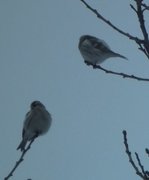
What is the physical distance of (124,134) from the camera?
16.2ft

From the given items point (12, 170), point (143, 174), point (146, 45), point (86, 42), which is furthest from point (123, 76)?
point (86, 42)

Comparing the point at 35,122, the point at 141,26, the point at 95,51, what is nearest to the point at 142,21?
the point at 141,26

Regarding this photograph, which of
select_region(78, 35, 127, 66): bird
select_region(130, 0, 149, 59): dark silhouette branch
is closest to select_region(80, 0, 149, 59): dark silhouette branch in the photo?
select_region(130, 0, 149, 59): dark silhouette branch

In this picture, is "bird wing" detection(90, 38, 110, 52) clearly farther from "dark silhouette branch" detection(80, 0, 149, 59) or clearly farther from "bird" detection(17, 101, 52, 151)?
"dark silhouette branch" detection(80, 0, 149, 59)

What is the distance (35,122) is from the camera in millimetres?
11844

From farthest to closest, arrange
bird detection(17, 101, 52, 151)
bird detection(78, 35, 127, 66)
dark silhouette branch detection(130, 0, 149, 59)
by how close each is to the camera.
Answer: bird detection(17, 101, 52, 151), bird detection(78, 35, 127, 66), dark silhouette branch detection(130, 0, 149, 59)

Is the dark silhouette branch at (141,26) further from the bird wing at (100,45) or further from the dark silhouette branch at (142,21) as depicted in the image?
the bird wing at (100,45)

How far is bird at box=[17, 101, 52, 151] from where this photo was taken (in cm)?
1157

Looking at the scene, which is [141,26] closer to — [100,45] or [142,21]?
[142,21]

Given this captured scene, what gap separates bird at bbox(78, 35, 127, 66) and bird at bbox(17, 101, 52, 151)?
1.62 meters

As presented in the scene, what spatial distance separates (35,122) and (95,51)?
200 centimetres

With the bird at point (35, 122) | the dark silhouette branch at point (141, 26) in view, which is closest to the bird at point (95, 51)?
the bird at point (35, 122)

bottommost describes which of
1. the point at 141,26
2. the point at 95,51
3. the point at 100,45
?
the point at 141,26

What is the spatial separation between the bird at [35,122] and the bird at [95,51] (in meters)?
1.62
